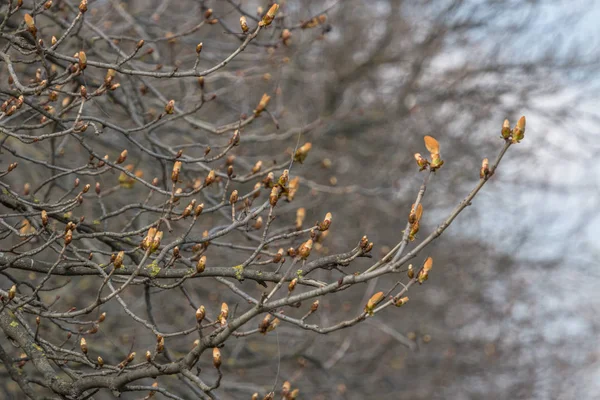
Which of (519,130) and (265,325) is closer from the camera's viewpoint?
(519,130)

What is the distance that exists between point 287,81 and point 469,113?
310 cm

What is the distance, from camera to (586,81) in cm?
1218

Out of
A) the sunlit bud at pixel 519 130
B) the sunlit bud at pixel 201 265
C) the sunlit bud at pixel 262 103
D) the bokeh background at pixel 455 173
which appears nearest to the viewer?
the sunlit bud at pixel 519 130

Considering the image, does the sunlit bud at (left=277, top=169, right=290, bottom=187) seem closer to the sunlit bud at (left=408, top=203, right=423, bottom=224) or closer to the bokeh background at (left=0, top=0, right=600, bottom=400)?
the sunlit bud at (left=408, top=203, right=423, bottom=224)

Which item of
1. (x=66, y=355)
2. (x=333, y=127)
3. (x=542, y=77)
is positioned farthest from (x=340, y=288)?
(x=542, y=77)

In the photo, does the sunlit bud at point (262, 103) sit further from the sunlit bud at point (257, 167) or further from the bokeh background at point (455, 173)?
the bokeh background at point (455, 173)

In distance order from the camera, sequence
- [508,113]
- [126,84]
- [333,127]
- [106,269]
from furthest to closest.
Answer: [508,113] → [333,127] → [126,84] → [106,269]

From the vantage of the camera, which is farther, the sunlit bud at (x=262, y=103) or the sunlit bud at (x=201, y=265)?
the sunlit bud at (x=262, y=103)

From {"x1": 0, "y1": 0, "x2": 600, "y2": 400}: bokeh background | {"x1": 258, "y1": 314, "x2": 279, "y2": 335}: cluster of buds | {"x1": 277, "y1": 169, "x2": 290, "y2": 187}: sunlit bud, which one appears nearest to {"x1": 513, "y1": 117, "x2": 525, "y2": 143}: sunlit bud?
{"x1": 277, "y1": 169, "x2": 290, "y2": 187}: sunlit bud

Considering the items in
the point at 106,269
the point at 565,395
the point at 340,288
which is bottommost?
the point at 340,288

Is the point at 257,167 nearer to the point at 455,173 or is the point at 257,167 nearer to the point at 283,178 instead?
the point at 283,178

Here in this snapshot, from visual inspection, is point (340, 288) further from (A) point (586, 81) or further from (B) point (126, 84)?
(A) point (586, 81)

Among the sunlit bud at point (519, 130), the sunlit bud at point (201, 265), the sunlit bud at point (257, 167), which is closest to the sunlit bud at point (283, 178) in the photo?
the sunlit bud at point (201, 265)

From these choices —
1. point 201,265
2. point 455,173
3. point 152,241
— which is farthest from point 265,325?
point 455,173
